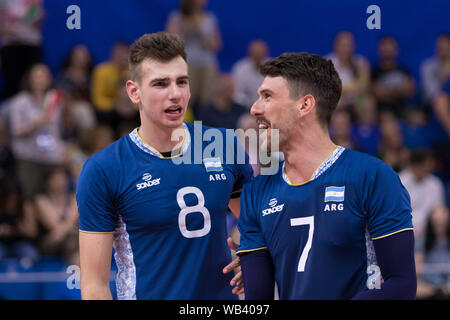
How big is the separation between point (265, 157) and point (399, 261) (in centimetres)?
153

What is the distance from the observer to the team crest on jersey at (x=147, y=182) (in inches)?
148

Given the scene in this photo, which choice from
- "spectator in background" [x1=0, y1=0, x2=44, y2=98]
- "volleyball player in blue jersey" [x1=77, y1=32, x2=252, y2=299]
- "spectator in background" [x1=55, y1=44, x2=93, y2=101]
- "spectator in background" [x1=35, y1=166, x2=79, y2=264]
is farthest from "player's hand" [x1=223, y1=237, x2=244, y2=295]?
"spectator in background" [x1=0, y1=0, x2=44, y2=98]

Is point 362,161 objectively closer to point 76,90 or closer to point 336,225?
point 336,225

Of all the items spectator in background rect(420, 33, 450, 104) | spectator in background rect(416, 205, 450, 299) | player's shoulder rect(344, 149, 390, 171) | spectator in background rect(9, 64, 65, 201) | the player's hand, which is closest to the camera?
player's shoulder rect(344, 149, 390, 171)

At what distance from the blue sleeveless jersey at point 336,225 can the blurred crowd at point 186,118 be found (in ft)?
13.8

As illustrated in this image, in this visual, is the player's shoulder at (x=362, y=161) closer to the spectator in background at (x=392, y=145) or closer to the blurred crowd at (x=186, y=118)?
the blurred crowd at (x=186, y=118)

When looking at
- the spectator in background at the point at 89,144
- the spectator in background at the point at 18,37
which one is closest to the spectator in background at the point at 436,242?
the spectator in background at the point at 89,144

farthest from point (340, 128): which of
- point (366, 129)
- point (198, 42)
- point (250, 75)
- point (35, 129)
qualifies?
point (35, 129)

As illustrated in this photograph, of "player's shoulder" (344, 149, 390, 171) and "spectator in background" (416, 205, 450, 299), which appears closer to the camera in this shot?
"player's shoulder" (344, 149, 390, 171)

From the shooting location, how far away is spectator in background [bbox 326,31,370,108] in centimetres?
912

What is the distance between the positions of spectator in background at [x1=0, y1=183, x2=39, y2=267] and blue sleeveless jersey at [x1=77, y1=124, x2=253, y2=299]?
3848 mm

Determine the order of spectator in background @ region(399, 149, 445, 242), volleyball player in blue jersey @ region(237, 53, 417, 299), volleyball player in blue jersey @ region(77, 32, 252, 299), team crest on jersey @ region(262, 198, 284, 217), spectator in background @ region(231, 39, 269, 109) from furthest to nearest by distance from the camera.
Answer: spectator in background @ region(231, 39, 269, 109), spectator in background @ region(399, 149, 445, 242), volleyball player in blue jersey @ region(77, 32, 252, 299), team crest on jersey @ region(262, 198, 284, 217), volleyball player in blue jersey @ region(237, 53, 417, 299)

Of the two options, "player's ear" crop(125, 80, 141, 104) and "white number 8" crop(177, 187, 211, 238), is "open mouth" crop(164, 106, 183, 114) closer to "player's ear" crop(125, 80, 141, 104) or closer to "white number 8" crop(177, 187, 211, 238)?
"player's ear" crop(125, 80, 141, 104)
